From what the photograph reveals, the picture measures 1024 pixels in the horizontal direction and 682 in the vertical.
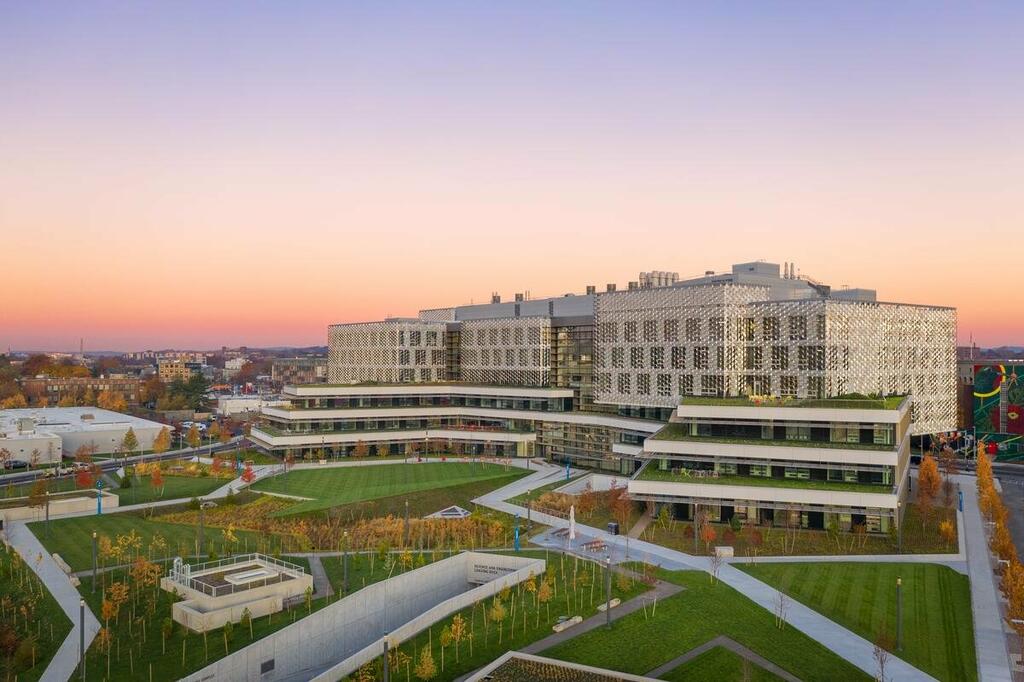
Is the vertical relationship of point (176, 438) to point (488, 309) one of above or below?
below

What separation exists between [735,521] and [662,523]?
5505 mm

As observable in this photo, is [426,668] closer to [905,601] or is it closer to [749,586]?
[749,586]

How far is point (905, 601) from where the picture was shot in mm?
41500

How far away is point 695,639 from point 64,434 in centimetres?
9740

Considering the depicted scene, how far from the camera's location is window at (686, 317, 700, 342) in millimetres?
80000

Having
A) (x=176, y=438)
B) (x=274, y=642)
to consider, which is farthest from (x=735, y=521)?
(x=176, y=438)

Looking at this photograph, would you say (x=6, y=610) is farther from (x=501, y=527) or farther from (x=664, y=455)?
(x=664, y=455)

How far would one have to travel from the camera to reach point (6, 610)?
3997 centimetres

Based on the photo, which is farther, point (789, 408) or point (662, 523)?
point (789, 408)

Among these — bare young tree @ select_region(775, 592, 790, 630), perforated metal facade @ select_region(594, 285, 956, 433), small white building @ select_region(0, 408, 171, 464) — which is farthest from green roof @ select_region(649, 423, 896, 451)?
small white building @ select_region(0, 408, 171, 464)

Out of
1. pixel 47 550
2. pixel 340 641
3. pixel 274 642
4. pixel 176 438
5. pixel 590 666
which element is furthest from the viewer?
pixel 176 438

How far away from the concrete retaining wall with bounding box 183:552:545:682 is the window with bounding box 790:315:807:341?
41066mm

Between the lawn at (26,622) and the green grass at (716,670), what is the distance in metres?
28.3

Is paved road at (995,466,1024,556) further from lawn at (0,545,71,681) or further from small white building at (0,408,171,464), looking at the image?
small white building at (0,408,171,464)
